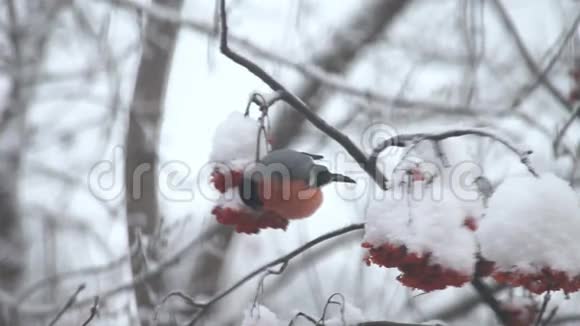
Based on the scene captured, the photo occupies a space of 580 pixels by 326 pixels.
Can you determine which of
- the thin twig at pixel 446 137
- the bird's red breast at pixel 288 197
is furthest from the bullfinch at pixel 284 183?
the thin twig at pixel 446 137

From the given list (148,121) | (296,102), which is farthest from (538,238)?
(148,121)

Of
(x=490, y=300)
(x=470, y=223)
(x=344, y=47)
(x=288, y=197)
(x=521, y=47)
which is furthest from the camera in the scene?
(x=344, y=47)

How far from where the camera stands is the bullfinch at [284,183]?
1338mm

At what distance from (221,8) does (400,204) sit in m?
0.52

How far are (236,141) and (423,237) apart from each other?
48 cm

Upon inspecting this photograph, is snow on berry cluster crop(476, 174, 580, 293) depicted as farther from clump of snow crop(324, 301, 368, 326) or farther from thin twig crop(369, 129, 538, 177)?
clump of snow crop(324, 301, 368, 326)

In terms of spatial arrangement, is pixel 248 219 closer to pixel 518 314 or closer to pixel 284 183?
pixel 284 183

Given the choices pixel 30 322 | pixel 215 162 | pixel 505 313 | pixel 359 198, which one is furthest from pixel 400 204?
pixel 30 322

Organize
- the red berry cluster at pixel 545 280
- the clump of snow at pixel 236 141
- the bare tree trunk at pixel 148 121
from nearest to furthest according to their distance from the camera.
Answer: the red berry cluster at pixel 545 280
the clump of snow at pixel 236 141
the bare tree trunk at pixel 148 121

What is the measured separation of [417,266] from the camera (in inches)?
46.3

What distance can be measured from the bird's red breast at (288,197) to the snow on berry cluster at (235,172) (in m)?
0.05

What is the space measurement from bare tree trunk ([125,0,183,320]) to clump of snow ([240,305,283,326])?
170 centimetres

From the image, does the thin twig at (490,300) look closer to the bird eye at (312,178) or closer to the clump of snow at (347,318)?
the clump of snow at (347,318)

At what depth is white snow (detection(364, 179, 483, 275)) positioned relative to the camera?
1.16 m
